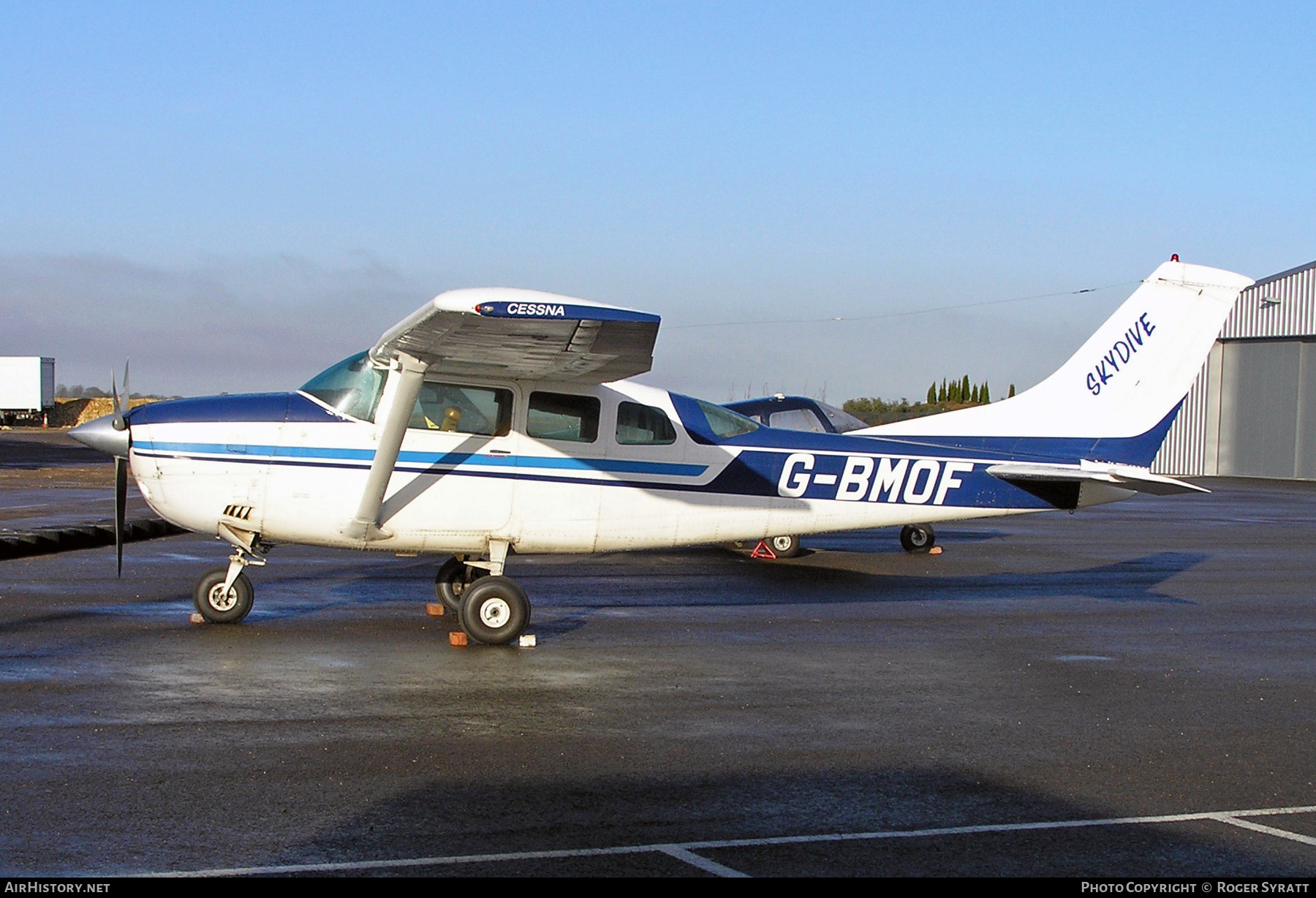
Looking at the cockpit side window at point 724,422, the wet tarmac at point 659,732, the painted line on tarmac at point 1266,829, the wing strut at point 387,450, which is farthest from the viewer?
the cockpit side window at point 724,422

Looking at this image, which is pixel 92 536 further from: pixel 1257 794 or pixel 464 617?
pixel 1257 794

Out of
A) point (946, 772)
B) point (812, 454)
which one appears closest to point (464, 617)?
point (812, 454)

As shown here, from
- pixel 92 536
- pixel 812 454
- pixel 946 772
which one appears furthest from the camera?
pixel 92 536

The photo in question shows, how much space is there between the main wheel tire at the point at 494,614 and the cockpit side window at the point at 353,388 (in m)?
1.74

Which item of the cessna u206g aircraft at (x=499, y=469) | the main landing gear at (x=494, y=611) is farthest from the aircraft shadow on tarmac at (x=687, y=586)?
the cessna u206g aircraft at (x=499, y=469)

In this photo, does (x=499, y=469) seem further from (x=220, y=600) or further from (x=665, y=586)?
(x=665, y=586)

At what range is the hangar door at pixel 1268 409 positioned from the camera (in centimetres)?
4144

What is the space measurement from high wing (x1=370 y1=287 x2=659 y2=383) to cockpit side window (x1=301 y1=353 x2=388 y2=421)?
0.27 metres

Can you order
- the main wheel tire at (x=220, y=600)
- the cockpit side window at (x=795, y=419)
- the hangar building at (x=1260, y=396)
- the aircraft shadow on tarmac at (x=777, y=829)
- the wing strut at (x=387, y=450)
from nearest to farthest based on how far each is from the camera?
the aircraft shadow on tarmac at (x=777, y=829), the wing strut at (x=387, y=450), the main wheel tire at (x=220, y=600), the cockpit side window at (x=795, y=419), the hangar building at (x=1260, y=396)

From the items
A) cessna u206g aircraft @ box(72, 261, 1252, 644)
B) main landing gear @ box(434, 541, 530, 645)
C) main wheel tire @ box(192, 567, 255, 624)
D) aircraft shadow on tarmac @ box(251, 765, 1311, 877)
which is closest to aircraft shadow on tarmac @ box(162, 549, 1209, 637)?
main wheel tire @ box(192, 567, 255, 624)

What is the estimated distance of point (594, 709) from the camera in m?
7.43

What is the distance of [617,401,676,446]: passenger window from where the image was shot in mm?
10453

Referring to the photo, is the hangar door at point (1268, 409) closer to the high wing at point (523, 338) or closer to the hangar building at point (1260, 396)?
the hangar building at point (1260, 396)
